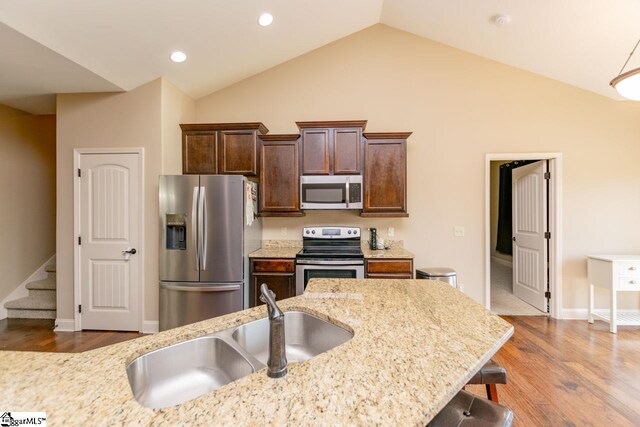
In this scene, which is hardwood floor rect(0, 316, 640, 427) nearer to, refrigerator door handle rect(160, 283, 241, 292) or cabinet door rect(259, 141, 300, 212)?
refrigerator door handle rect(160, 283, 241, 292)

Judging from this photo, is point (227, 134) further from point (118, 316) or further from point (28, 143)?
point (28, 143)

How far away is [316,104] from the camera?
13.0 feet

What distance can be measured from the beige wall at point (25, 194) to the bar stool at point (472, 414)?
17.1 feet

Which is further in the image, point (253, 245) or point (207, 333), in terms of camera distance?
point (253, 245)

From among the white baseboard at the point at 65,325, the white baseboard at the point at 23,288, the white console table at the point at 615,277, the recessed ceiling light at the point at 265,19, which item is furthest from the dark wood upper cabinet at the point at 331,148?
the white baseboard at the point at 23,288

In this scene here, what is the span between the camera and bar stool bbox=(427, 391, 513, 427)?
1.11 m

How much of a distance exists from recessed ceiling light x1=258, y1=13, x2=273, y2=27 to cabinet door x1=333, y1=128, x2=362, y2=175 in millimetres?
1273

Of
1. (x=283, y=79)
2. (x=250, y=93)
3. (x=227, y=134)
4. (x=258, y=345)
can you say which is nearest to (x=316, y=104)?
(x=283, y=79)

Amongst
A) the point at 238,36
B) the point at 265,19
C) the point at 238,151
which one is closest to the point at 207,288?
the point at 238,151

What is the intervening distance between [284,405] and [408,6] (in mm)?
3959

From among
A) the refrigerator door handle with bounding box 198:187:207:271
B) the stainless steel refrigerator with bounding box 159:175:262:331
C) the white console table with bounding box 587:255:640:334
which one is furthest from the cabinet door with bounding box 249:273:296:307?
the white console table with bounding box 587:255:640:334

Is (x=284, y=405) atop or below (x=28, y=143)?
below

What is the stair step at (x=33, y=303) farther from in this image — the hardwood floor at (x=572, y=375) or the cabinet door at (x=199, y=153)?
the hardwood floor at (x=572, y=375)

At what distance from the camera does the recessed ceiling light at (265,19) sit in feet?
9.59
